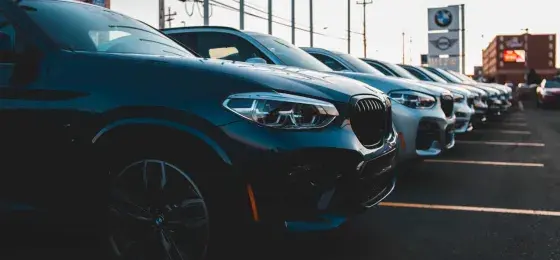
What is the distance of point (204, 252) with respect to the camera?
2836 mm

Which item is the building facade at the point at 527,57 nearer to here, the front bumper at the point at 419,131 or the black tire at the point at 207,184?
the front bumper at the point at 419,131

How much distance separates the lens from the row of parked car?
270 centimetres

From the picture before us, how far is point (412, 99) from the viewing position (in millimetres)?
6188

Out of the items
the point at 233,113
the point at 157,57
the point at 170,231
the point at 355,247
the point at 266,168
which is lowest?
the point at 355,247

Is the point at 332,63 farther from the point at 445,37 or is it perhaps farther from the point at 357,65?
the point at 445,37

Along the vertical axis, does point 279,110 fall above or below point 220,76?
below

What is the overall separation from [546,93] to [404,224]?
77.1 feet

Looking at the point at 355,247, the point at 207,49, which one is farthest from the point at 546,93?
the point at 355,247

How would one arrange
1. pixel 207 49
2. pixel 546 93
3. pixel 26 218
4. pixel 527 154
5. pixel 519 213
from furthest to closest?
1. pixel 546 93
2. pixel 527 154
3. pixel 207 49
4. pixel 519 213
5. pixel 26 218

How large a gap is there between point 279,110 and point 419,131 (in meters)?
3.46

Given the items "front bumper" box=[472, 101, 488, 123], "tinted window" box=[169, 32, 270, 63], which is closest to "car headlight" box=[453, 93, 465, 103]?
"front bumper" box=[472, 101, 488, 123]

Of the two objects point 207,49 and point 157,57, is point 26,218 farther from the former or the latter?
point 207,49

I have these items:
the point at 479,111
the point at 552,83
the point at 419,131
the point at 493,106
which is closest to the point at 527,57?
the point at 552,83

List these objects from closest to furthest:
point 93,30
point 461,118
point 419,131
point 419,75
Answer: point 93,30
point 419,131
point 461,118
point 419,75
